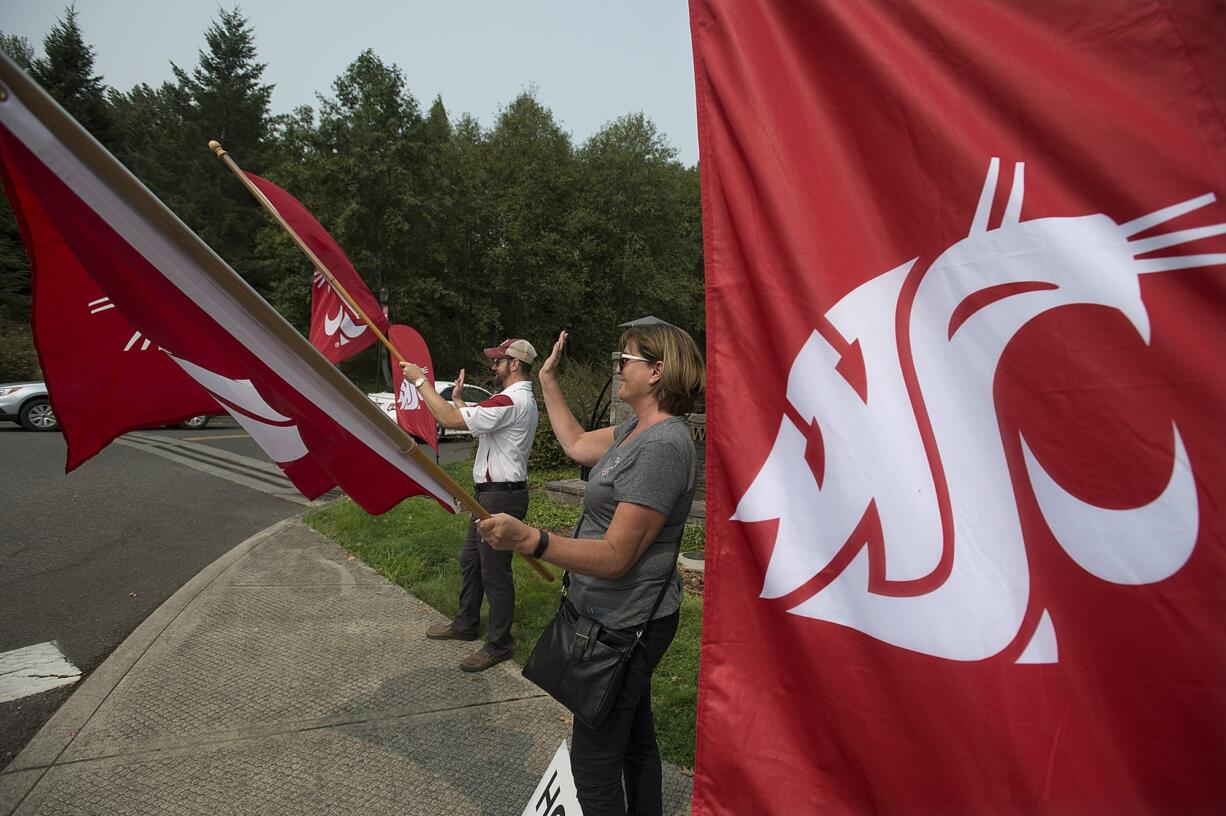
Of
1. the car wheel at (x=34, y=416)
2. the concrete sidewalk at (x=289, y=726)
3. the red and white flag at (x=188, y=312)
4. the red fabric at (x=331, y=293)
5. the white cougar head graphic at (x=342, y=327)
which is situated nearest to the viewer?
the red and white flag at (x=188, y=312)

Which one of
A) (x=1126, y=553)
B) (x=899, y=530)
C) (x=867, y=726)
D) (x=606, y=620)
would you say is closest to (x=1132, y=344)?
(x=1126, y=553)

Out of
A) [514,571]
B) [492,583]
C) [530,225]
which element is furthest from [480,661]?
[530,225]

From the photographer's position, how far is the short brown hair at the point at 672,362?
226 cm

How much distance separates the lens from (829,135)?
1.35 meters

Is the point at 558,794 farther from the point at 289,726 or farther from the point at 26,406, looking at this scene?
the point at 26,406

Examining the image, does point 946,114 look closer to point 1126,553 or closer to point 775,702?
point 1126,553

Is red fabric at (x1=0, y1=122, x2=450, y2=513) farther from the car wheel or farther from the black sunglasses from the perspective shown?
the car wheel

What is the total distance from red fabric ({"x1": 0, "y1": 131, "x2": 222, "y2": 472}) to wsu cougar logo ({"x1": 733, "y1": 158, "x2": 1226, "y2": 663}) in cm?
212

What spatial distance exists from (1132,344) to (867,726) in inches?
29.5

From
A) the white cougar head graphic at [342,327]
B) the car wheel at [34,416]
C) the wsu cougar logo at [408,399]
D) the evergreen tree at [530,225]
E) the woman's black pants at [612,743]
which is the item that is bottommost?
the woman's black pants at [612,743]

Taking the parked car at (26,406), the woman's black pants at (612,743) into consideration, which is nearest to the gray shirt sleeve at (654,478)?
the woman's black pants at (612,743)

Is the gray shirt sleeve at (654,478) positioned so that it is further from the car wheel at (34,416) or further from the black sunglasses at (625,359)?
the car wheel at (34,416)

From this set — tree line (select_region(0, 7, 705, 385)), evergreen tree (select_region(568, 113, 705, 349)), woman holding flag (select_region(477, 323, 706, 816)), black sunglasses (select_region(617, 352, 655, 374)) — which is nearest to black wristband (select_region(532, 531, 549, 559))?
woman holding flag (select_region(477, 323, 706, 816))

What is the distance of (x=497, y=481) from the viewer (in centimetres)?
438
